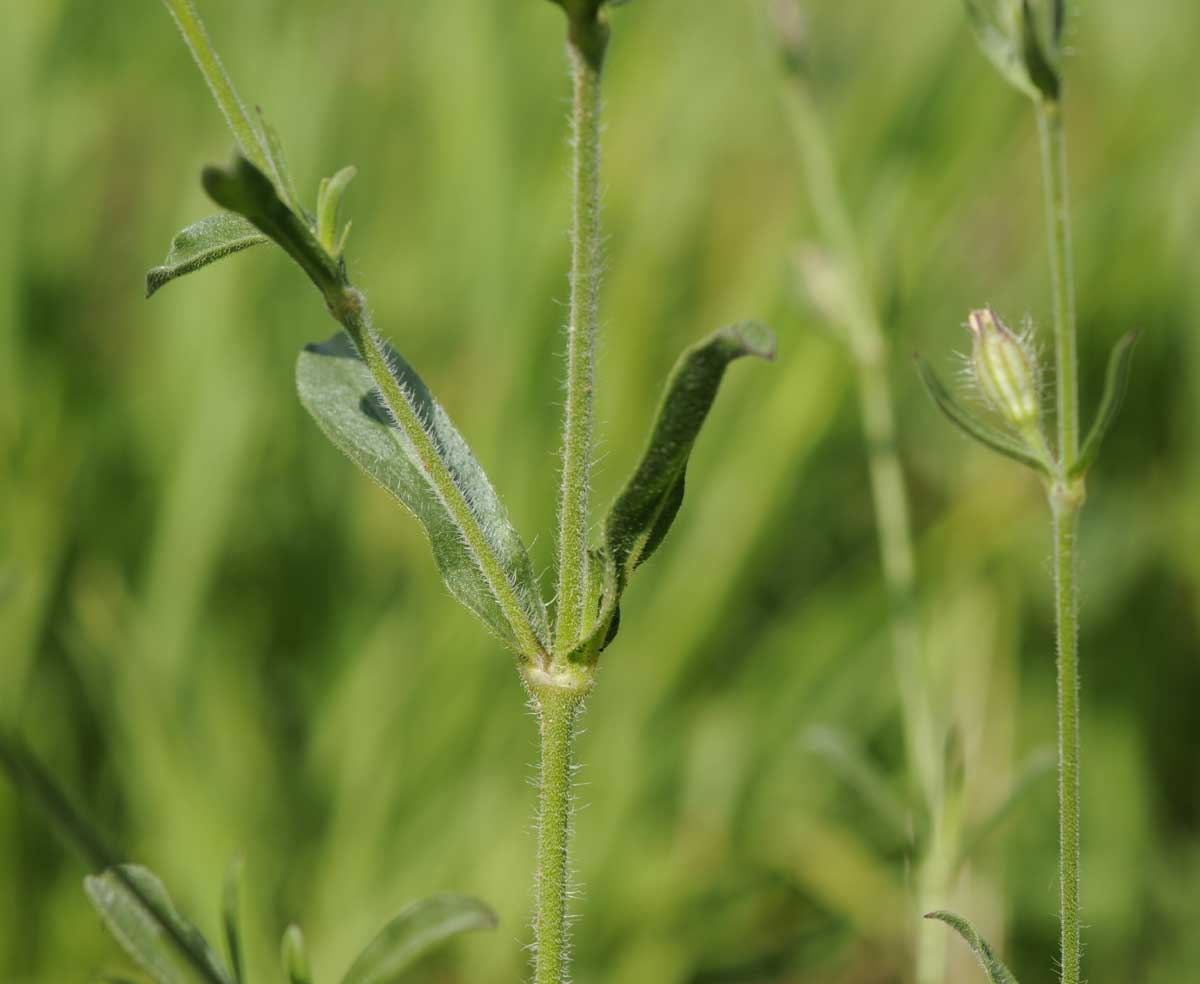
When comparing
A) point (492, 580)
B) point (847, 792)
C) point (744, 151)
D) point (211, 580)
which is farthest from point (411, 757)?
point (744, 151)

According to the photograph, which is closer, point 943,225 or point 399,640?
point 399,640

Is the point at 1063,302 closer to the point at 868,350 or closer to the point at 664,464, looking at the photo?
the point at 664,464

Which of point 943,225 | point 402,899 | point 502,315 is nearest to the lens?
point 402,899

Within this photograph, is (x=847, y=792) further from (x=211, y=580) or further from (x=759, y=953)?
(x=211, y=580)

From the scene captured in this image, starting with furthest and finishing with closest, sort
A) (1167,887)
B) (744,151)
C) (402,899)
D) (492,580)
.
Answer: (744,151) → (1167,887) → (402,899) → (492,580)

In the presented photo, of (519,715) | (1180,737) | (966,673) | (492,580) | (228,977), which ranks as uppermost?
(492,580)

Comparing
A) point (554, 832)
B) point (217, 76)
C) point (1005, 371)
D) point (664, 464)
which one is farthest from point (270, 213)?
point (1005, 371)

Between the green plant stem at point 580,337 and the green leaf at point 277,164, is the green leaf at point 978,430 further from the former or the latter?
the green leaf at point 277,164

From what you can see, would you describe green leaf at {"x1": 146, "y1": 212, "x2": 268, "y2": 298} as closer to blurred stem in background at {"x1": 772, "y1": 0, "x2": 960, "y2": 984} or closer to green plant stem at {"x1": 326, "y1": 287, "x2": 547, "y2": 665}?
green plant stem at {"x1": 326, "y1": 287, "x2": 547, "y2": 665}
